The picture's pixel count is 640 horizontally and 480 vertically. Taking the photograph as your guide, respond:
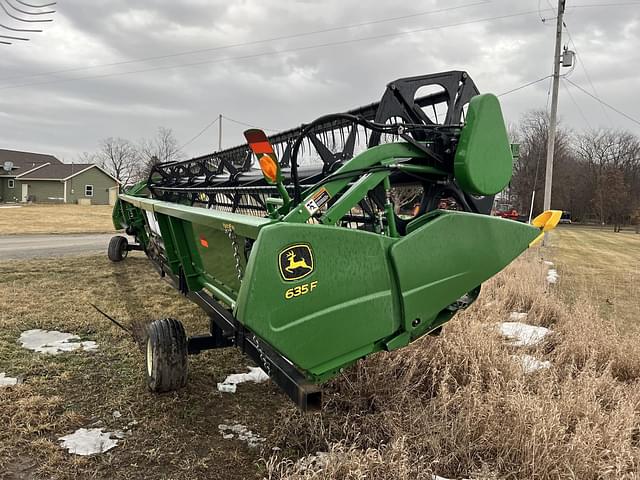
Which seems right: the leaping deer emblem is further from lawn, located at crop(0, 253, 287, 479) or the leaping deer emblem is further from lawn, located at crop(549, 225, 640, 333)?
lawn, located at crop(549, 225, 640, 333)

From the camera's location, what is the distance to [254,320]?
2010 millimetres

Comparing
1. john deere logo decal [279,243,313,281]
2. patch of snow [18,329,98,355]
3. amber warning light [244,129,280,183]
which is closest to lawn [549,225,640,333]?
john deere logo decal [279,243,313,281]

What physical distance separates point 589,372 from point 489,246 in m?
1.66

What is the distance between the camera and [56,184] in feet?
145

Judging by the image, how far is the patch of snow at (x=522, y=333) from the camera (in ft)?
15.4

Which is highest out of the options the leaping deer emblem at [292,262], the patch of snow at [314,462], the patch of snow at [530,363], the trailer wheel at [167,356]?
the leaping deer emblem at [292,262]

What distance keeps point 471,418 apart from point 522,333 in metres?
2.55

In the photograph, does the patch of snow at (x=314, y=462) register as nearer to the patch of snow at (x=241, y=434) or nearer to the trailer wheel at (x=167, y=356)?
the patch of snow at (x=241, y=434)

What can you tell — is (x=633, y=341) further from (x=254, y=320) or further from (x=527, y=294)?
(x=254, y=320)

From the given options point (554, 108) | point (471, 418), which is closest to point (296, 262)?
point (471, 418)

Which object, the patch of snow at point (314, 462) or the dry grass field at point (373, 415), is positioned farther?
the dry grass field at point (373, 415)

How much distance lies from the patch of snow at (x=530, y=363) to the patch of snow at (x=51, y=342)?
3821 millimetres

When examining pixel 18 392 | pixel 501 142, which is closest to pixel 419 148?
pixel 501 142

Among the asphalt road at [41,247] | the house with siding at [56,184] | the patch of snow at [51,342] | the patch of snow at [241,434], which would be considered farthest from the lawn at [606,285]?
the house with siding at [56,184]
